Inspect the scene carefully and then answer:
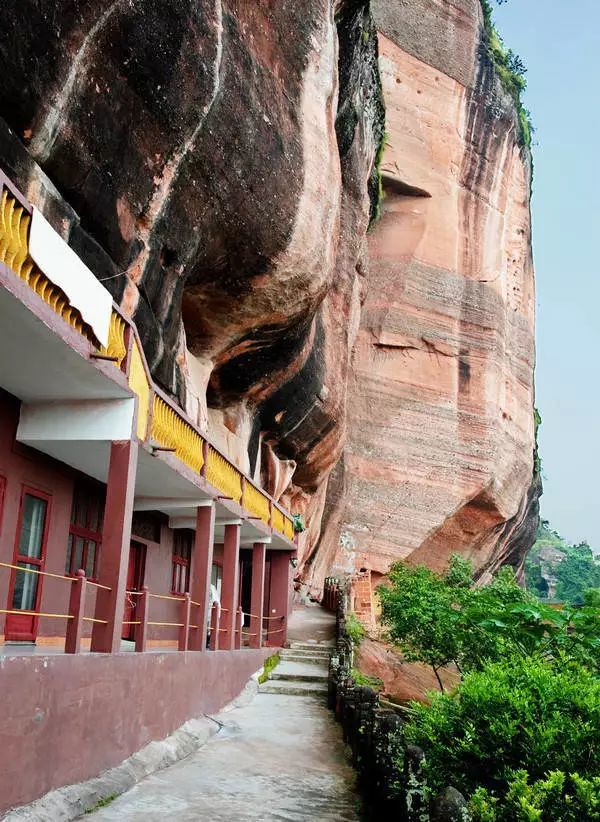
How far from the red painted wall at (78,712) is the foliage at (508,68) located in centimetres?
2907

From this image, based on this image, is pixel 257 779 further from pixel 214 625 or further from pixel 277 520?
pixel 277 520

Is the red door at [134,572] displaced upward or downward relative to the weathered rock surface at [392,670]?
upward

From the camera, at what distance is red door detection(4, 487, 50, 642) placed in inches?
323

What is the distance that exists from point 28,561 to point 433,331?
22840mm

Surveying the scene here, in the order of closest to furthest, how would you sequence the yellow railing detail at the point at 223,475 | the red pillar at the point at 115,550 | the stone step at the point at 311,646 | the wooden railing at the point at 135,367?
the wooden railing at the point at 135,367
the red pillar at the point at 115,550
the yellow railing detail at the point at 223,475
the stone step at the point at 311,646

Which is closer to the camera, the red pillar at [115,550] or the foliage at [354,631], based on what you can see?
the red pillar at [115,550]

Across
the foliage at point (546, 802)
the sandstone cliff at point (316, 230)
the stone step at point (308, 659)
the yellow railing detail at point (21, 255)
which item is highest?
the sandstone cliff at point (316, 230)

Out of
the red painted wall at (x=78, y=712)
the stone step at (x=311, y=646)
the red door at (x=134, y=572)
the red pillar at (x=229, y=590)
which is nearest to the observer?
the red painted wall at (x=78, y=712)

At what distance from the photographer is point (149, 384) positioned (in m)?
8.34

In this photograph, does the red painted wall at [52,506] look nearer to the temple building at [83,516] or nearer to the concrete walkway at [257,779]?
the temple building at [83,516]

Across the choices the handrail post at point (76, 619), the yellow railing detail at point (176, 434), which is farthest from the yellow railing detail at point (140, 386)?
the handrail post at point (76, 619)

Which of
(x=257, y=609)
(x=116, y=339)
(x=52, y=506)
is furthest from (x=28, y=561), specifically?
(x=257, y=609)

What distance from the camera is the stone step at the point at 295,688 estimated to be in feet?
41.6

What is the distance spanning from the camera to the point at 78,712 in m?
6.03
